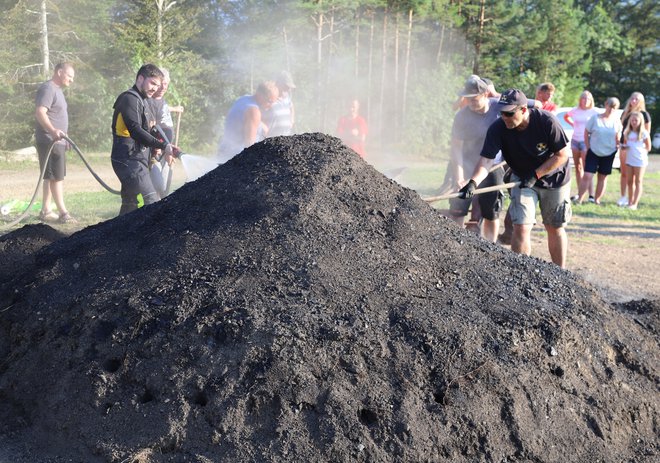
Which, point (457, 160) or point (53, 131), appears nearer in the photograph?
point (457, 160)

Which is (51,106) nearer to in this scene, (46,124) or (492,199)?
(46,124)

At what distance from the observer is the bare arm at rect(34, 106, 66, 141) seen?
7.68 meters

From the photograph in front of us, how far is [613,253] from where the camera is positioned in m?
7.62

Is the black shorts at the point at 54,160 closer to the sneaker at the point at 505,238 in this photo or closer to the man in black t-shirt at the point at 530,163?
the man in black t-shirt at the point at 530,163

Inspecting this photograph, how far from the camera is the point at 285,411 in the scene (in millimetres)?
3002

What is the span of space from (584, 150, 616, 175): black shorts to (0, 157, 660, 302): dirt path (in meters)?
1.13

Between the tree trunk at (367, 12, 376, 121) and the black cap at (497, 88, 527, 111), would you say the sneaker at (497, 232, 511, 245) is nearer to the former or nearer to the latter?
the black cap at (497, 88, 527, 111)

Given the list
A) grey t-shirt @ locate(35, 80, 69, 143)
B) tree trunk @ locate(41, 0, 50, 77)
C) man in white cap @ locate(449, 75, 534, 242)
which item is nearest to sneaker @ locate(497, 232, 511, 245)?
man in white cap @ locate(449, 75, 534, 242)

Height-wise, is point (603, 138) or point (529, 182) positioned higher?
point (529, 182)

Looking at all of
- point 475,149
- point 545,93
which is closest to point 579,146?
point 545,93

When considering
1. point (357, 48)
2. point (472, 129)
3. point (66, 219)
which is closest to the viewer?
point (472, 129)

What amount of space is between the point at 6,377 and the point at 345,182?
211 centimetres

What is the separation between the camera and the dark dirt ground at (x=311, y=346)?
303cm

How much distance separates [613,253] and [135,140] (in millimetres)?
5008
